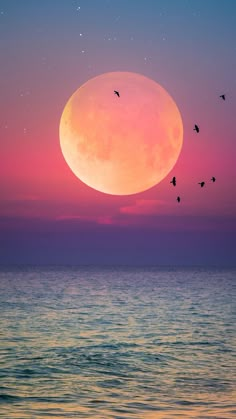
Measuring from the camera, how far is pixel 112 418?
22.9 meters

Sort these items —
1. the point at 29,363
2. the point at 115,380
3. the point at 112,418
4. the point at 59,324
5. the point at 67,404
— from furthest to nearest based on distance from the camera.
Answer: the point at 59,324, the point at 29,363, the point at 115,380, the point at 67,404, the point at 112,418

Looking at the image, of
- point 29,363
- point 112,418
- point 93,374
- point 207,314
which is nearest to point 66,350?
point 29,363

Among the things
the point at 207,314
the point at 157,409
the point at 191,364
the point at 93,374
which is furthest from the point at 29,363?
the point at 207,314

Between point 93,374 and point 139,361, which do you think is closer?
point 93,374

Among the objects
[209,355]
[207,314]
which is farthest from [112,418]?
[207,314]

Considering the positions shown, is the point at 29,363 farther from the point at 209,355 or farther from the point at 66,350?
the point at 209,355

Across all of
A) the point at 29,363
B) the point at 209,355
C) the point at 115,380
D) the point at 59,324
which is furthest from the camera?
the point at 59,324

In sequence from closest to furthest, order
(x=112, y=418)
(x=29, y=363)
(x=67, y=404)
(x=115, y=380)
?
(x=112, y=418)
(x=67, y=404)
(x=115, y=380)
(x=29, y=363)

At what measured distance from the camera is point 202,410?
23984mm

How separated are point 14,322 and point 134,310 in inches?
681

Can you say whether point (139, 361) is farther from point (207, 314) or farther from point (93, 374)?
point (207, 314)

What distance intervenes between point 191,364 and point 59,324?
2071 cm

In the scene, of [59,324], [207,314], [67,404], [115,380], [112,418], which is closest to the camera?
[112,418]

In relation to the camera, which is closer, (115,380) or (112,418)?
(112,418)
